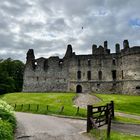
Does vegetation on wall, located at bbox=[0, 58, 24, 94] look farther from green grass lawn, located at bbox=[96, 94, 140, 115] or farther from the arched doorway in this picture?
green grass lawn, located at bbox=[96, 94, 140, 115]

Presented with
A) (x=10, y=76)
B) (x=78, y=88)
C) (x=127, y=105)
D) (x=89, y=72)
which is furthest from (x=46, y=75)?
(x=127, y=105)

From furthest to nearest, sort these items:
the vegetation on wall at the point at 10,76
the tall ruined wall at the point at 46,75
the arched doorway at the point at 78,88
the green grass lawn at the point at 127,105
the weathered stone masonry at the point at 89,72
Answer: the vegetation on wall at the point at 10,76, the tall ruined wall at the point at 46,75, the arched doorway at the point at 78,88, the weathered stone masonry at the point at 89,72, the green grass lawn at the point at 127,105

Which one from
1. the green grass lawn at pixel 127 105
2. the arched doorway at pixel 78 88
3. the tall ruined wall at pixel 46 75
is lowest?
the green grass lawn at pixel 127 105

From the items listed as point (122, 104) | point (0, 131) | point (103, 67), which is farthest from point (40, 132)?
point (103, 67)

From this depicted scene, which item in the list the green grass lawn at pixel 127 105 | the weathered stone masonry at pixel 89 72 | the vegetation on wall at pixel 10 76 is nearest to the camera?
the green grass lawn at pixel 127 105

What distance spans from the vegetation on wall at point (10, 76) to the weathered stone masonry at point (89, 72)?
723cm

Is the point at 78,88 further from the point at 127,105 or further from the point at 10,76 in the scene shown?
the point at 10,76

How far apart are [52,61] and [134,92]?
79.2 ft

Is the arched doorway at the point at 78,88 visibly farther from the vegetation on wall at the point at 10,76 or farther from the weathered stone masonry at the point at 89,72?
the vegetation on wall at the point at 10,76

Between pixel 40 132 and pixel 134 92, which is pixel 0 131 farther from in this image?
pixel 134 92

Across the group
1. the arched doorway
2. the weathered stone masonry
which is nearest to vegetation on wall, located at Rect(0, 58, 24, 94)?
the weathered stone masonry

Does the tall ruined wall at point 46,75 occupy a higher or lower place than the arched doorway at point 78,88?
higher

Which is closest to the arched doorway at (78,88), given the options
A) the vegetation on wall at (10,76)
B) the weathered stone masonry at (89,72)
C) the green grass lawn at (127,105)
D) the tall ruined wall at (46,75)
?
the weathered stone masonry at (89,72)

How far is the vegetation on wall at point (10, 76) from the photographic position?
88312 mm
